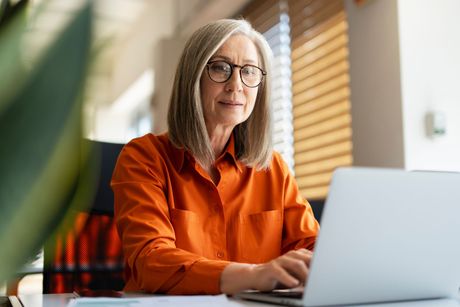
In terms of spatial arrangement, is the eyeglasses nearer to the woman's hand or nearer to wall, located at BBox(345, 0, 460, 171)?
the woman's hand

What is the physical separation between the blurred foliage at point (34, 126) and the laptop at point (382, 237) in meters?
0.39

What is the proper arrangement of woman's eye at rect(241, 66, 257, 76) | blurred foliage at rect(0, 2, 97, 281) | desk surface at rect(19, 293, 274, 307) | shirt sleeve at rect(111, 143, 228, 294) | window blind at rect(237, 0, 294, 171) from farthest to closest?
1. window blind at rect(237, 0, 294, 171)
2. woman's eye at rect(241, 66, 257, 76)
3. shirt sleeve at rect(111, 143, 228, 294)
4. desk surface at rect(19, 293, 274, 307)
5. blurred foliage at rect(0, 2, 97, 281)

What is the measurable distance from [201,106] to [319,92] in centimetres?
151

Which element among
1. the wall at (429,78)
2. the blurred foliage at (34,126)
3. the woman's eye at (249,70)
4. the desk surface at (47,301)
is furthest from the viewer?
the wall at (429,78)

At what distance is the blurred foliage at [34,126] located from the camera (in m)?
0.23

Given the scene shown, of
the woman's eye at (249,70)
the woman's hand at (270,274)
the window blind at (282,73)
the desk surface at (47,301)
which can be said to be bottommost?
the desk surface at (47,301)

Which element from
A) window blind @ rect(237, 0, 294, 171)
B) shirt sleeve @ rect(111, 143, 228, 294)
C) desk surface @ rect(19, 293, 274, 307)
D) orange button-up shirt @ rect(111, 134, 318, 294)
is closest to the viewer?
desk surface @ rect(19, 293, 274, 307)

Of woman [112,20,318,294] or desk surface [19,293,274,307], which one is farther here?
woman [112,20,318,294]

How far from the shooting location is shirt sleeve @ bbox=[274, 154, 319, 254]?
129 cm

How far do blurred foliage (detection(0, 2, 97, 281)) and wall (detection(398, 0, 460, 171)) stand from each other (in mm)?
1984

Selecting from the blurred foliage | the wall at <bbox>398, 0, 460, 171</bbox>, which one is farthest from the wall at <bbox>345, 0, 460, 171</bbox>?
the blurred foliage

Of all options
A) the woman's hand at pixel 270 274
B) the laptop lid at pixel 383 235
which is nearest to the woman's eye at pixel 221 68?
the woman's hand at pixel 270 274

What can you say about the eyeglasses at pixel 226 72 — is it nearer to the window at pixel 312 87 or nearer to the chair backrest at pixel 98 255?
the chair backrest at pixel 98 255

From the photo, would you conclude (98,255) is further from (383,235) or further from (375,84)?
(375,84)
